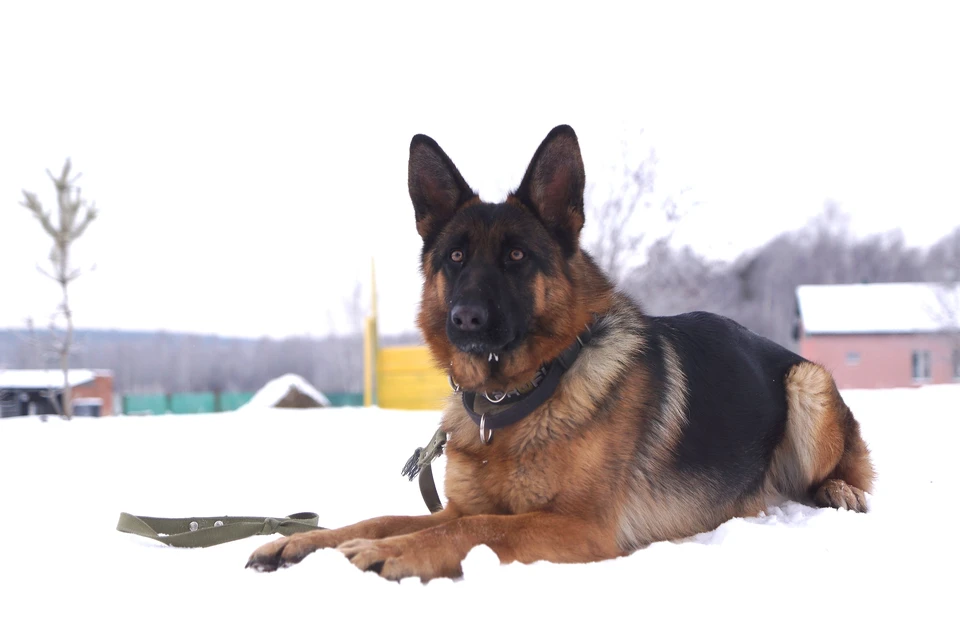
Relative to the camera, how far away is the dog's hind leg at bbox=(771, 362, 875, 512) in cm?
391

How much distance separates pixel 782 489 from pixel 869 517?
62 centimetres

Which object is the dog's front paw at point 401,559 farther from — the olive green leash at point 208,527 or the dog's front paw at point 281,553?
the olive green leash at point 208,527

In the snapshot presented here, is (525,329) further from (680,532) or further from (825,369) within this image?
(825,369)

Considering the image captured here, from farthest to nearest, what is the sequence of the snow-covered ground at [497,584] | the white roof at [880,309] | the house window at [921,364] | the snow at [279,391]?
the house window at [921,364] → the white roof at [880,309] → the snow at [279,391] → the snow-covered ground at [497,584]

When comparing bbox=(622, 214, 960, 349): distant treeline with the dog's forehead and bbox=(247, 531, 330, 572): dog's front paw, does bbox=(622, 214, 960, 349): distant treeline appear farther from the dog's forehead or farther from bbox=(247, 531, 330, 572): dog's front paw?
bbox=(247, 531, 330, 572): dog's front paw

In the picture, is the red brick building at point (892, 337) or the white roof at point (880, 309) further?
the white roof at point (880, 309)

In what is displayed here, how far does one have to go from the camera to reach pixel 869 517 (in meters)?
3.43

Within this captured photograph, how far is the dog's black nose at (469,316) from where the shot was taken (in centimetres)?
→ 284

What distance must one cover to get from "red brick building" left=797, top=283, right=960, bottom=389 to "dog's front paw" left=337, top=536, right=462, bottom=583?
110 ft

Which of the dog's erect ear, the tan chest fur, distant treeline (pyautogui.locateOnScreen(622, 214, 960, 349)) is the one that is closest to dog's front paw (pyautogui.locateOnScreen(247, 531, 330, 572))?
the tan chest fur

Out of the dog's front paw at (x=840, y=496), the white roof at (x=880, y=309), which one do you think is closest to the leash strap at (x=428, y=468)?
the dog's front paw at (x=840, y=496)

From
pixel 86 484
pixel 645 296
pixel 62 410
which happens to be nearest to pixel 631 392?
pixel 86 484

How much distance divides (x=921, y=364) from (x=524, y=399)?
36.5m

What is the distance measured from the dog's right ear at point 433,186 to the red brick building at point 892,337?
32.7 meters
